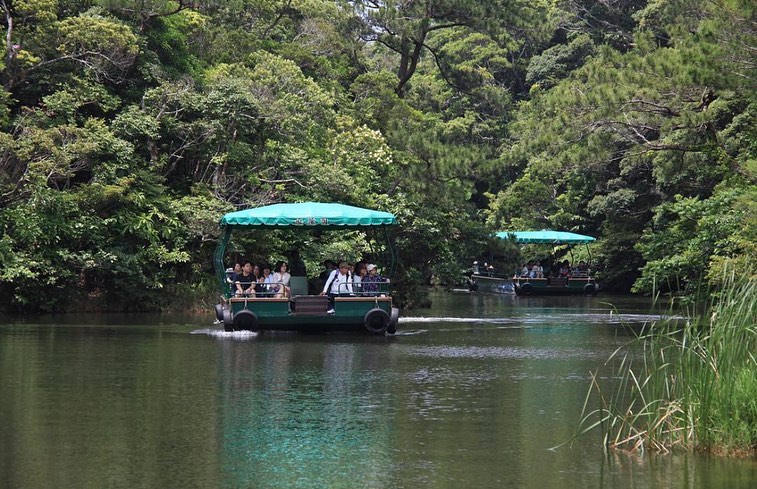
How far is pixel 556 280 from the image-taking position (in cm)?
4781

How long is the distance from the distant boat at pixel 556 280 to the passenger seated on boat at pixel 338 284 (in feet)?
74.7

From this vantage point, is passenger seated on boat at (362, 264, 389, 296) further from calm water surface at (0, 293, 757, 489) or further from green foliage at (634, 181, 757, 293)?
green foliage at (634, 181, 757, 293)

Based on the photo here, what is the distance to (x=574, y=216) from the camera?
175 feet

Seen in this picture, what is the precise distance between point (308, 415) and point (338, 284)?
1150cm

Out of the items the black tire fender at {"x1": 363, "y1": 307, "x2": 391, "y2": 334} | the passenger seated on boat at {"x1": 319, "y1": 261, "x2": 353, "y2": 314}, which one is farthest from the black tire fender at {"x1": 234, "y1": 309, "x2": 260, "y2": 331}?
the black tire fender at {"x1": 363, "y1": 307, "x2": 391, "y2": 334}

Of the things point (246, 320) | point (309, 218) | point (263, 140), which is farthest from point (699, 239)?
point (263, 140)

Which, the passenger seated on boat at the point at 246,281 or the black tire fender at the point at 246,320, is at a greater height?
the passenger seated on boat at the point at 246,281

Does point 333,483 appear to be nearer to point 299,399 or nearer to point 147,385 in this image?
point 299,399

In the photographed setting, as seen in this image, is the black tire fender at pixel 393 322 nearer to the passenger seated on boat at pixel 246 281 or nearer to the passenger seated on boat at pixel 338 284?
the passenger seated on boat at pixel 338 284

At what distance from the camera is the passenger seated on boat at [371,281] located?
23.4 m

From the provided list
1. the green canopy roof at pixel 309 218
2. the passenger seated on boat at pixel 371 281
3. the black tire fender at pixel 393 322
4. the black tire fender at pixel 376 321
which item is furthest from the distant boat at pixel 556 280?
the black tire fender at pixel 376 321

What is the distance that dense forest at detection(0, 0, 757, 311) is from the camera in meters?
28.7

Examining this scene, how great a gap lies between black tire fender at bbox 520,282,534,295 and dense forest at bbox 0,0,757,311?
23.6ft

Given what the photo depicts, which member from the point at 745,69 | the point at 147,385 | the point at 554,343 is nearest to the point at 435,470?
the point at 147,385
